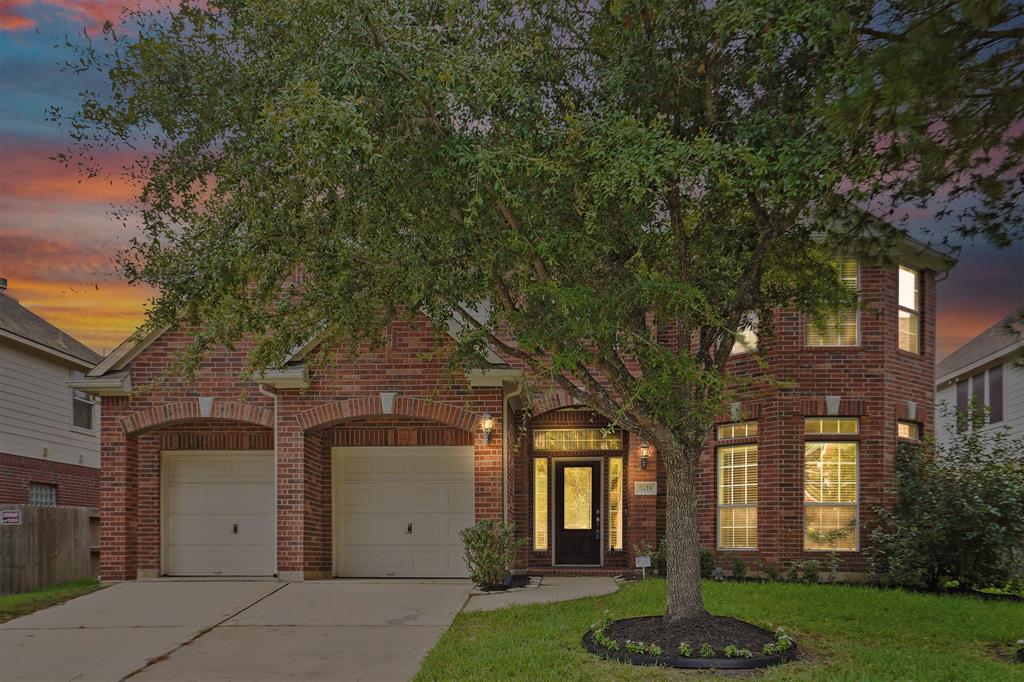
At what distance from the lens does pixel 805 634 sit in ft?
33.3

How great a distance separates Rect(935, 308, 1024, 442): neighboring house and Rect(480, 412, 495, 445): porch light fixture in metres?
11.5

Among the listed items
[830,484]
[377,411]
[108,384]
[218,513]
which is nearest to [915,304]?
[830,484]

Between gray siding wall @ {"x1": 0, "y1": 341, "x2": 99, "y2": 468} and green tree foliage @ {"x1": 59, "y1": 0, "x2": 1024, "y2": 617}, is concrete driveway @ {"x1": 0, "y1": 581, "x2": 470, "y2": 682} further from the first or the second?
gray siding wall @ {"x1": 0, "y1": 341, "x2": 99, "y2": 468}

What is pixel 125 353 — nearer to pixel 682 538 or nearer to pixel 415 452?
pixel 415 452

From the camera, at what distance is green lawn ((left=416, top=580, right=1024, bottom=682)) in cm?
842

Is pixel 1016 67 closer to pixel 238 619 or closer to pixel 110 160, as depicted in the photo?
pixel 238 619

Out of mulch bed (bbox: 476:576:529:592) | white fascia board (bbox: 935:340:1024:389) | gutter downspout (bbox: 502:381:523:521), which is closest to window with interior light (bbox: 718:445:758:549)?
mulch bed (bbox: 476:576:529:592)

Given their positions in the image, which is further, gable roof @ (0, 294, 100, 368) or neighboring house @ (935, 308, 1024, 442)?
neighboring house @ (935, 308, 1024, 442)

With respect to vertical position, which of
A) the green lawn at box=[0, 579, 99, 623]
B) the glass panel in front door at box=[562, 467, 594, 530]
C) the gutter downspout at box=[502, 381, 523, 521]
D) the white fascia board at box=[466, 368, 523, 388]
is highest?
the white fascia board at box=[466, 368, 523, 388]

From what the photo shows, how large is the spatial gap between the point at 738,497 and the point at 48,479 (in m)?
15.5

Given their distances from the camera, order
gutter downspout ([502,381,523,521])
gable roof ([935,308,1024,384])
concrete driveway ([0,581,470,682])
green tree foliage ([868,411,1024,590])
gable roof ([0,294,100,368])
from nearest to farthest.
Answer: concrete driveway ([0,581,470,682]), green tree foliage ([868,411,1024,590]), gutter downspout ([502,381,523,521]), gable roof ([0,294,100,368]), gable roof ([935,308,1024,384])

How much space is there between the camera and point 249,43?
1036 cm

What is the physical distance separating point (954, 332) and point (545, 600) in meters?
11.1

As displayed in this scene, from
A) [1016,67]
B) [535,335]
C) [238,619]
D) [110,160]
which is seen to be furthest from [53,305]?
[1016,67]
